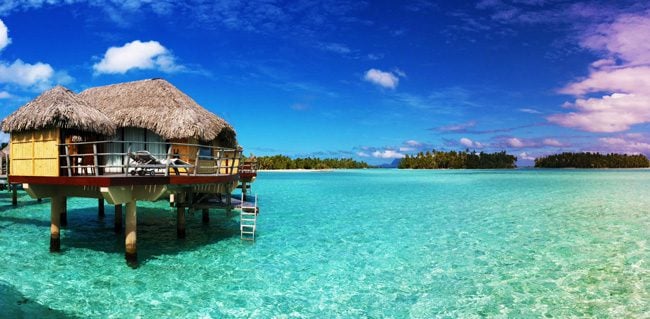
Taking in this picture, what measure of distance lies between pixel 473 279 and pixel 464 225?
1057 centimetres

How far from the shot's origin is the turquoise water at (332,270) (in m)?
10.1

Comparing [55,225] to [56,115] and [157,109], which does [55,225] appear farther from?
[157,109]

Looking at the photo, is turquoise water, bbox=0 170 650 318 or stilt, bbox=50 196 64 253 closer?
turquoise water, bbox=0 170 650 318

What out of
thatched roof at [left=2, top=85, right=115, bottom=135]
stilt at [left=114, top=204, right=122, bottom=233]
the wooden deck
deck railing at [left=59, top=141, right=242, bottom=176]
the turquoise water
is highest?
thatched roof at [left=2, top=85, right=115, bottom=135]

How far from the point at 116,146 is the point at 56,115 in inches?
177

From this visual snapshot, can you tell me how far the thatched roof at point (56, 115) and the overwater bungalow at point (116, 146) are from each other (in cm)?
3

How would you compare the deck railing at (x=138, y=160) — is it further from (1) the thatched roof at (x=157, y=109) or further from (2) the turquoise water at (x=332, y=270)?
(2) the turquoise water at (x=332, y=270)

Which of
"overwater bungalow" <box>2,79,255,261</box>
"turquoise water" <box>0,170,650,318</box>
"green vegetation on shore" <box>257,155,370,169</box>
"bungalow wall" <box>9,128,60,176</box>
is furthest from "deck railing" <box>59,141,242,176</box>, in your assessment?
"green vegetation on shore" <box>257,155,370,169</box>

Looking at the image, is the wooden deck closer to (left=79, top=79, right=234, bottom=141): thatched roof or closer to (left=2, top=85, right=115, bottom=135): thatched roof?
(left=2, top=85, right=115, bottom=135): thatched roof

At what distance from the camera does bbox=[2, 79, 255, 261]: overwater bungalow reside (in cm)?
1323

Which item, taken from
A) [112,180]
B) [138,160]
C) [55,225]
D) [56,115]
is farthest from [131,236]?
[56,115]

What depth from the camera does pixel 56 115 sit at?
1388 cm

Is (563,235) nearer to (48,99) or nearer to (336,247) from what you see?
(336,247)

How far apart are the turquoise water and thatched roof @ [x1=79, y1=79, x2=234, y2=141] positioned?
455cm
